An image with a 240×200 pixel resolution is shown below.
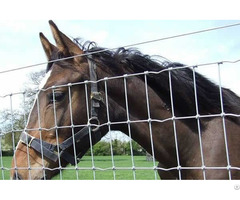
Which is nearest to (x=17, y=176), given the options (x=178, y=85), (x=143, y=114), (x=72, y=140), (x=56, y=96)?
(x=72, y=140)

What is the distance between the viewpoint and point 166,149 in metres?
2.71

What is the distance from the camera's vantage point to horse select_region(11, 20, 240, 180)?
259cm

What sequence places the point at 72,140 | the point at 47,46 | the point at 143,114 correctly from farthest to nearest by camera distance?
1. the point at 47,46
2. the point at 143,114
3. the point at 72,140

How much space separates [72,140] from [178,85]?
102 centimetres

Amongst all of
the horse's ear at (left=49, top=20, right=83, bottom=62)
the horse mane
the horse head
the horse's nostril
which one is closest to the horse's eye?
the horse head

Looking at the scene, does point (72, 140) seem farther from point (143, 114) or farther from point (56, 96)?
point (143, 114)

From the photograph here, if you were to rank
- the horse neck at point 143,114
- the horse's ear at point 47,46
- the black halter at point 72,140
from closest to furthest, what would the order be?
the black halter at point 72,140
the horse neck at point 143,114
the horse's ear at point 47,46

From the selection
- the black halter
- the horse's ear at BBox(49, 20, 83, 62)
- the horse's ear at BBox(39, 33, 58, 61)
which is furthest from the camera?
the horse's ear at BBox(39, 33, 58, 61)

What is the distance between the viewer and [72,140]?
2639mm

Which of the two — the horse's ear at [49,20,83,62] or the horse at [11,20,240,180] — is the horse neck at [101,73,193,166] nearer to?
the horse at [11,20,240,180]

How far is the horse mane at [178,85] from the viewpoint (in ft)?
9.04

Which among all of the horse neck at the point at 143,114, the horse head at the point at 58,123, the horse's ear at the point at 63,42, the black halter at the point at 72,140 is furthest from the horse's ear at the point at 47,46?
the horse neck at the point at 143,114

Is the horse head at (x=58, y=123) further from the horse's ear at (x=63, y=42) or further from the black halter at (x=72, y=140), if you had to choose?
the horse's ear at (x=63, y=42)
